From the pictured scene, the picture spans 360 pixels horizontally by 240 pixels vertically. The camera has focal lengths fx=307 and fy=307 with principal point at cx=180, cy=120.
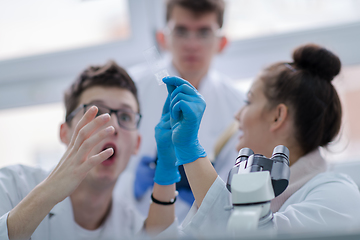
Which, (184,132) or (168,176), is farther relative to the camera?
(168,176)

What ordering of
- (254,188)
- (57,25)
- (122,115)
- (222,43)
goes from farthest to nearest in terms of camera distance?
(57,25) → (222,43) → (122,115) → (254,188)

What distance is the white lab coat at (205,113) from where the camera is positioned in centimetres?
176

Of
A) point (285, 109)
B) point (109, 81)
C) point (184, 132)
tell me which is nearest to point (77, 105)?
point (109, 81)

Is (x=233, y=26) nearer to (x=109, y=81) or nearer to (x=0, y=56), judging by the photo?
(x=109, y=81)

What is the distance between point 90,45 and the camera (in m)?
2.54

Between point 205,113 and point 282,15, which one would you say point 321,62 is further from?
point 282,15

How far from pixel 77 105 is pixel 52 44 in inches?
55.1

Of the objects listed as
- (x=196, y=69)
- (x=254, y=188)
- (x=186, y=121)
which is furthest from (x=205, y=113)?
(x=254, y=188)

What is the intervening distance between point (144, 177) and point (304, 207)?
3.14 feet

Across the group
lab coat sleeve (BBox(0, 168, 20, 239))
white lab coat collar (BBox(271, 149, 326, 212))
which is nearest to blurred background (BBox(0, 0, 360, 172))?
lab coat sleeve (BBox(0, 168, 20, 239))

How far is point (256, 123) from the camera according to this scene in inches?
52.9

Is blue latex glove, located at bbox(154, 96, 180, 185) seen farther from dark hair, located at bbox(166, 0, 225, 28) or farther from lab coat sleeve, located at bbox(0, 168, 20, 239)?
dark hair, located at bbox(166, 0, 225, 28)

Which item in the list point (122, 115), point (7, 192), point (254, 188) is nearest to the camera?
point (254, 188)

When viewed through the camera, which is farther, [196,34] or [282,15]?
[282,15]
